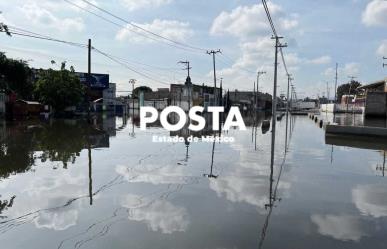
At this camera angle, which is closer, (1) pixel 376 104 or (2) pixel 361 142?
(2) pixel 361 142

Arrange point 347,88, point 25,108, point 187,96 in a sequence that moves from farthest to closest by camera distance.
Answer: point 347,88
point 187,96
point 25,108

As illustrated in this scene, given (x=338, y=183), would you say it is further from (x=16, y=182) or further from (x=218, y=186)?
(x=16, y=182)

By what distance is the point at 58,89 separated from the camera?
56188 mm

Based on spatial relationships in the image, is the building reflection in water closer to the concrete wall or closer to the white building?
the concrete wall

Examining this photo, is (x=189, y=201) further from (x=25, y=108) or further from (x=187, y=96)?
(x=187, y=96)

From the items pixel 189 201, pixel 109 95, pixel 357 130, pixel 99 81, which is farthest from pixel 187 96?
pixel 189 201

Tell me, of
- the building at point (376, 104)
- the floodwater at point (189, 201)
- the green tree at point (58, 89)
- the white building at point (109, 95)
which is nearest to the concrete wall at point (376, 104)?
the building at point (376, 104)

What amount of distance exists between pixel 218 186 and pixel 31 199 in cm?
527

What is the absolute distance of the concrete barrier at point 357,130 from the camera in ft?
95.7

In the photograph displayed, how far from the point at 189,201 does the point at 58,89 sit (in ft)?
165

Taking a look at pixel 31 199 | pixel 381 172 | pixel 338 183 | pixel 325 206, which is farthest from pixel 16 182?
pixel 381 172

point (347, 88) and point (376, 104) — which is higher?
point (347, 88)

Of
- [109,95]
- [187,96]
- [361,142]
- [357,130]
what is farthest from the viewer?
[187,96]

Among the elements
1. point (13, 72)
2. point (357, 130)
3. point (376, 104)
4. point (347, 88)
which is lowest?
point (357, 130)
